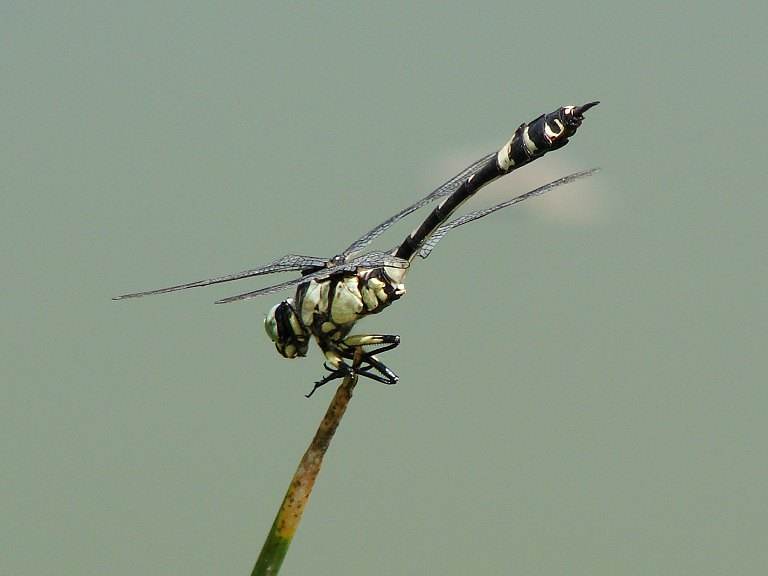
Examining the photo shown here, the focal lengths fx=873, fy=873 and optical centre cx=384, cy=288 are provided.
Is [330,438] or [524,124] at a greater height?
[524,124]

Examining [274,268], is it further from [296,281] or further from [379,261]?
[379,261]

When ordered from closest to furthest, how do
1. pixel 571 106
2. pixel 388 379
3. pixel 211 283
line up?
pixel 571 106, pixel 388 379, pixel 211 283

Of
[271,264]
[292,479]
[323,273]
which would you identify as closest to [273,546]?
[292,479]

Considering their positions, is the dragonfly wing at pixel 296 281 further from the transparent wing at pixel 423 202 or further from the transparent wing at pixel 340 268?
the transparent wing at pixel 423 202

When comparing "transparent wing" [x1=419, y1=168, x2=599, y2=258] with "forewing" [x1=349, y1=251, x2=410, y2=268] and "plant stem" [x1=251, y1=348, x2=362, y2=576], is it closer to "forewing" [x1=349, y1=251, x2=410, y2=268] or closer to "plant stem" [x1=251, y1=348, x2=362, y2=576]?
"forewing" [x1=349, y1=251, x2=410, y2=268]

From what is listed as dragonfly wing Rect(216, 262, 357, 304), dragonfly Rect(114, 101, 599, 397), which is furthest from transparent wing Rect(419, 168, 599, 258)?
dragonfly wing Rect(216, 262, 357, 304)

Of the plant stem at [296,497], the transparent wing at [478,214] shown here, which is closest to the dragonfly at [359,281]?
the transparent wing at [478,214]

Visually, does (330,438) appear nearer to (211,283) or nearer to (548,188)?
(211,283)

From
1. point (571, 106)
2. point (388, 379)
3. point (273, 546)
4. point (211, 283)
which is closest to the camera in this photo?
point (273, 546)
